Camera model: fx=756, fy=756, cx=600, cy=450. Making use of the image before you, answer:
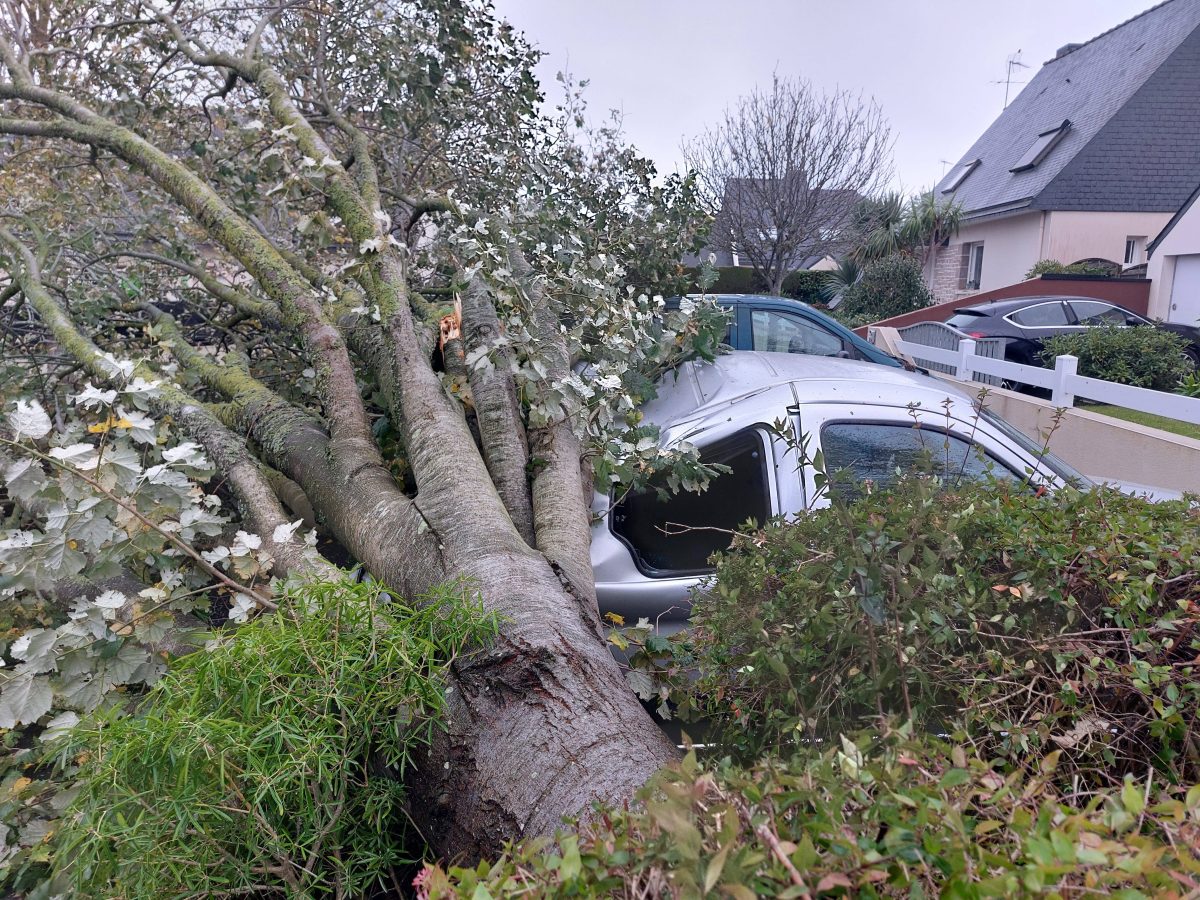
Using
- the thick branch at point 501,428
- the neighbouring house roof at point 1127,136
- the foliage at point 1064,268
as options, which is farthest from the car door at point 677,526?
the neighbouring house roof at point 1127,136

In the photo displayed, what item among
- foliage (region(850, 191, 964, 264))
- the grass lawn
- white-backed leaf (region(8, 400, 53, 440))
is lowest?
the grass lawn

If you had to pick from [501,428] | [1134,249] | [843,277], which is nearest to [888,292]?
[843,277]

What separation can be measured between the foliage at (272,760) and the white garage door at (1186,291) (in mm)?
21473

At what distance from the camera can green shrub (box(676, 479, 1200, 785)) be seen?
1.58m

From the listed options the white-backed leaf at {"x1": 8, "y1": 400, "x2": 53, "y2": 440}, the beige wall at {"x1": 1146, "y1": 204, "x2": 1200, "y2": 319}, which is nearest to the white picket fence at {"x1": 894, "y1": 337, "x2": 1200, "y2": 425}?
the white-backed leaf at {"x1": 8, "y1": 400, "x2": 53, "y2": 440}

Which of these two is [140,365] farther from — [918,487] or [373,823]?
[918,487]

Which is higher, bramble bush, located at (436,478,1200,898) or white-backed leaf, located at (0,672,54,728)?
bramble bush, located at (436,478,1200,898)

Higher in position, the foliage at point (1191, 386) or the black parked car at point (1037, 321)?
the black parked car at point (1037, 321)

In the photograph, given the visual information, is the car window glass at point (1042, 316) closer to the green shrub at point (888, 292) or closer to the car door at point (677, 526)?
the green shrub at point (888, 292)

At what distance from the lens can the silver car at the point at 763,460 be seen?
3463 millimetres

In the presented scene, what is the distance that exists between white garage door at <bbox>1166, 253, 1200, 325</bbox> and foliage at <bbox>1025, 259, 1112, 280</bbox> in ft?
8.13

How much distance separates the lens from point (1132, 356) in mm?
11977

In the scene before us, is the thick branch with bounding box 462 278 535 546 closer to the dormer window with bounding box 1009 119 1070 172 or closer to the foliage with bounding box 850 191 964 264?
the foliage with bounding box 850 191 964 264

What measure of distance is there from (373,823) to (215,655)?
532mm
